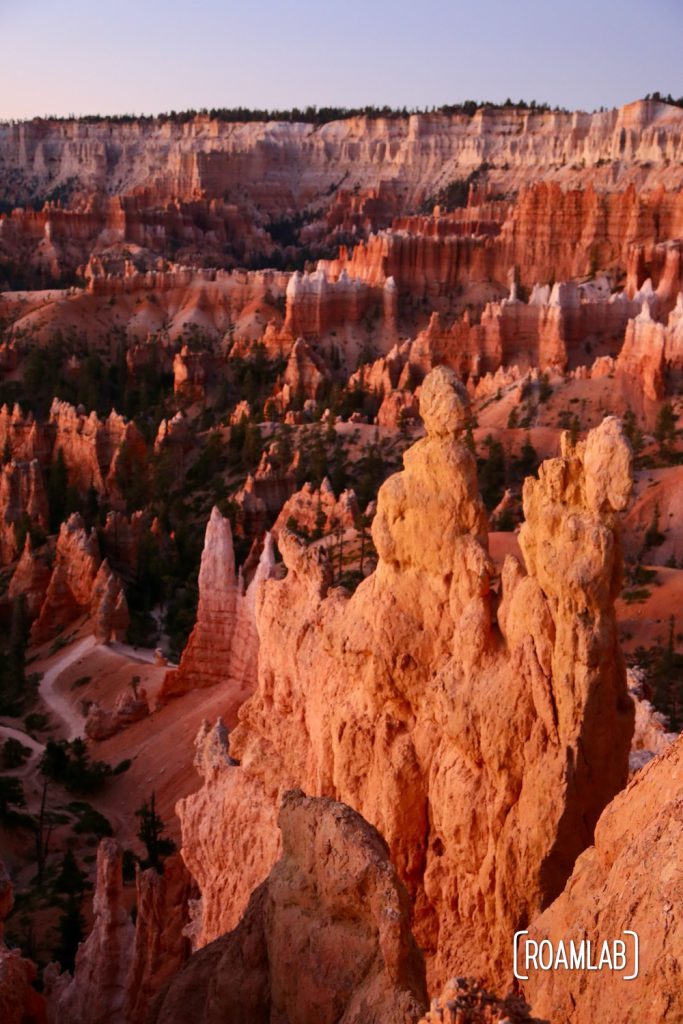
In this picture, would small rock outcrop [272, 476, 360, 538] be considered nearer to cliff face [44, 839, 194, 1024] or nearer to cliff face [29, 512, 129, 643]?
cliff face [29, 512, 129, 643]

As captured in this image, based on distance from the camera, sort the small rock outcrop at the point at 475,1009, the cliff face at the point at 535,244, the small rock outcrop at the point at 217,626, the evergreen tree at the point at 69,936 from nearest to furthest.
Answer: the small rock outcrop at the point at 475,1009 < the evergreen tree at the point at 69,936 < the small rock outcrop at the point at 217,626 < the cliff face at the point at 535,244

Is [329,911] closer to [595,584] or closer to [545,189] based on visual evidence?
[595,584]

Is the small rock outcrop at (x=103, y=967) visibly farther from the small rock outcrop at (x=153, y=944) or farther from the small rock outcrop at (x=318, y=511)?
the small rock outcrop at (x=318, y=511)

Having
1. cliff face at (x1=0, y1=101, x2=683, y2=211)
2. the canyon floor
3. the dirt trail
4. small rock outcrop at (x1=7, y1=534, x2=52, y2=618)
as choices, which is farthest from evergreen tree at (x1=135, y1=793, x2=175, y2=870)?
cliff face at (x1=0, y1=101, x2=683, y2=211)

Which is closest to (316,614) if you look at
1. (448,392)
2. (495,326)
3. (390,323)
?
(448,392)

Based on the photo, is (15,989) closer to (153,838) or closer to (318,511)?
(153,838)

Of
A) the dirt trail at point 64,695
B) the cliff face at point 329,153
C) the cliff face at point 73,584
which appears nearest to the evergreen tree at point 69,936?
the dirt trail at point 64,695

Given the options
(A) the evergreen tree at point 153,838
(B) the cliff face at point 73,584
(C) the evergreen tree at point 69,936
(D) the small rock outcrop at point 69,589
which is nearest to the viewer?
(C) the evergreen tree at point 69,936
